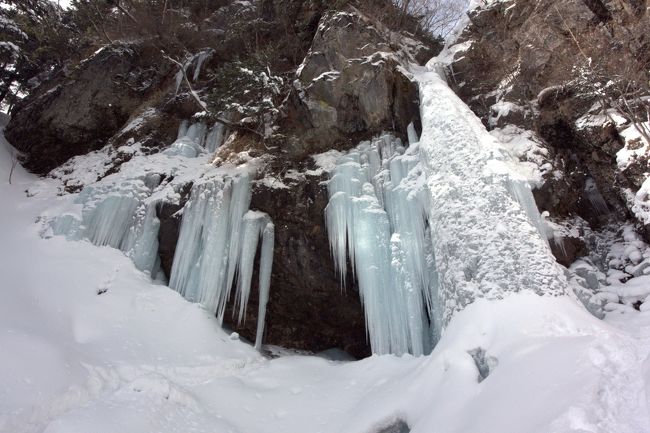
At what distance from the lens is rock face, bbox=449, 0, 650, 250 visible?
7.59 meters

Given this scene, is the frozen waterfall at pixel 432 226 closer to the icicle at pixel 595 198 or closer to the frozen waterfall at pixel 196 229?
the frozen waterfall at pixel 196 229

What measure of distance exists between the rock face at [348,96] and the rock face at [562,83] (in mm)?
1974

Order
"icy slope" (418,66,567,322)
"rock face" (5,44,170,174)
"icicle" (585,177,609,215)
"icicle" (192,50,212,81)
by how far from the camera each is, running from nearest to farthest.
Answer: "icy slope" (418,66,567,322), "icicle" (585,177,609,215), "rock face" (5,44,170,174), "icicle" (192,50,212,81)

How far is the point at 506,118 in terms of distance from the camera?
8742mm

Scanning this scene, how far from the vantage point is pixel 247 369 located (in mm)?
6918

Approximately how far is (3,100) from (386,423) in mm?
17490

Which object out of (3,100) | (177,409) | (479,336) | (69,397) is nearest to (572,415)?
(479,336)

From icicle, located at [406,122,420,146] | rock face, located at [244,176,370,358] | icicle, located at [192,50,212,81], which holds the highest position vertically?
icicle, located at [192,50,212,81]

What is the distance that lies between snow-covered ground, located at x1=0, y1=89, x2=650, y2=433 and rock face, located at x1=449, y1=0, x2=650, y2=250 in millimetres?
2051

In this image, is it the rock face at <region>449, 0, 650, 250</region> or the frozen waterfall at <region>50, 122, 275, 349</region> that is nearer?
the rock face at <region>449, 0, 650, 250</region>

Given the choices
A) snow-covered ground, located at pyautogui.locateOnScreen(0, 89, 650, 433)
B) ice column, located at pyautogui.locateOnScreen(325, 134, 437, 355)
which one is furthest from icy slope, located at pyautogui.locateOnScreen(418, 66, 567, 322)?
ice column, located at pyautogui.locateOnScreen(325, 134, 437, 355)

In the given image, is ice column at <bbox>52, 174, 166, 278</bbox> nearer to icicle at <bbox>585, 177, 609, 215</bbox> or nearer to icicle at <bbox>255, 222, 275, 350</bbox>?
icicle at <bbox>255, 222, 275, 350</bbox>

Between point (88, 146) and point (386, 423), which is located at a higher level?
point (88, 146)

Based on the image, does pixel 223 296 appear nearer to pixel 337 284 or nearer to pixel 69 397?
pixel 337 284
